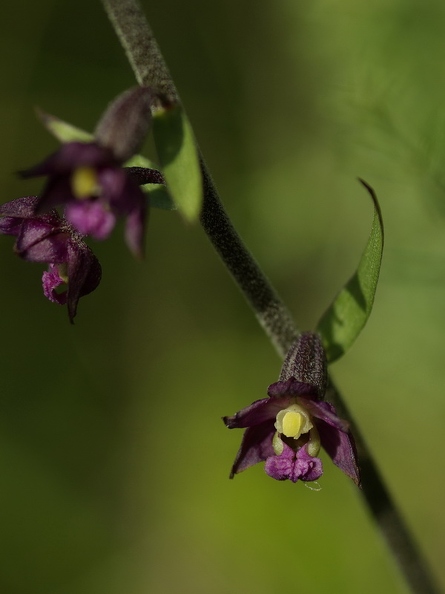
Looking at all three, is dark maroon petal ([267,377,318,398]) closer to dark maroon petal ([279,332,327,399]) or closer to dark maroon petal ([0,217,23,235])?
dark maroon petal ([279,332,327,399])

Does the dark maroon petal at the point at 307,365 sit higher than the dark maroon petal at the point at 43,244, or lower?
lower

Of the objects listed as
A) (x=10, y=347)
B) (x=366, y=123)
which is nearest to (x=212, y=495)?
(x=10, y=347)

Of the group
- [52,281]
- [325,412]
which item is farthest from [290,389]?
[52,281]

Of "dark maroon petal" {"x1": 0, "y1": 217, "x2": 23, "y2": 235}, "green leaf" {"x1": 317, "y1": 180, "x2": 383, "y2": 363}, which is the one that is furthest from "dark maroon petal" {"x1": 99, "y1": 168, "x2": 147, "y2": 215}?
"green leaf" {"x1": 317, "y1": 180, "x2": 383, "y2": 363}

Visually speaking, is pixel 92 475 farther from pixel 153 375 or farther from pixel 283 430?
pixel 283 430

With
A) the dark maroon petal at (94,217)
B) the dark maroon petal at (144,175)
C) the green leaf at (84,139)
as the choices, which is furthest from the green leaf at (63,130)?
the dark maroon petal at (94,217)

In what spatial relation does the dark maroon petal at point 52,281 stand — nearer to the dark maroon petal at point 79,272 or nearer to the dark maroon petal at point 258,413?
the dark maroon petal at point 79,272
